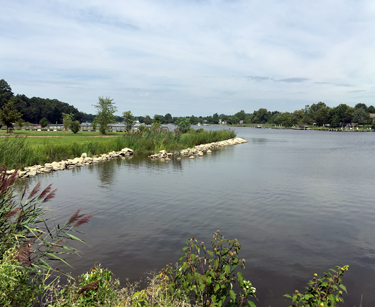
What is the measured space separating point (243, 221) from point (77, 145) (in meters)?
18.9

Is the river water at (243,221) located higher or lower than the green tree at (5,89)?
lower

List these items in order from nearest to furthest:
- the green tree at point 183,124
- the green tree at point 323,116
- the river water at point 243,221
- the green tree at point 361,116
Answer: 1. the river water at point 243,221
2. the green tree at point 183,124
3. the green tree at point 361,116
4. the green tree at point 323,116

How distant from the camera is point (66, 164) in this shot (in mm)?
20906

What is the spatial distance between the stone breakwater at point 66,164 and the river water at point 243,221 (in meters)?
1.30

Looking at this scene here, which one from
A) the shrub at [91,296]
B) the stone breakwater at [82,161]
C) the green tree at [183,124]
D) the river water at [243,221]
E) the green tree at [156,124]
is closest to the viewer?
the shrub at [91,296]

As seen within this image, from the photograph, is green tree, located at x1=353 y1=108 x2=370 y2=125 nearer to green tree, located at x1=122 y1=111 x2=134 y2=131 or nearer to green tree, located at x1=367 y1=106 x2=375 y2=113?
green tree, located at x1=367 y1=106 x2=375 y2=113

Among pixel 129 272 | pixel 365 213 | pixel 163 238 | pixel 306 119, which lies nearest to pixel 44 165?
pixel 163 238

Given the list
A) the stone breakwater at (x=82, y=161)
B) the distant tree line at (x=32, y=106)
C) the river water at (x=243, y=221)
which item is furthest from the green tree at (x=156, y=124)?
the distant tree line at (x=32, y=106)

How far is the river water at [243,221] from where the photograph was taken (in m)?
6.57

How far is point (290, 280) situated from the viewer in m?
6.18

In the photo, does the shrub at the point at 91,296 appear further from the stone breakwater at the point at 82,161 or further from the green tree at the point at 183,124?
the green tree at the point at 183,124

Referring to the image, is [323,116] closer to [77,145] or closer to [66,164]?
[77,145]

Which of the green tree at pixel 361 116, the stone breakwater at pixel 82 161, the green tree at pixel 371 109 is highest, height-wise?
the green tree at pixel 371 109

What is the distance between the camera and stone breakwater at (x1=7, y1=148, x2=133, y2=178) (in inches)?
683
